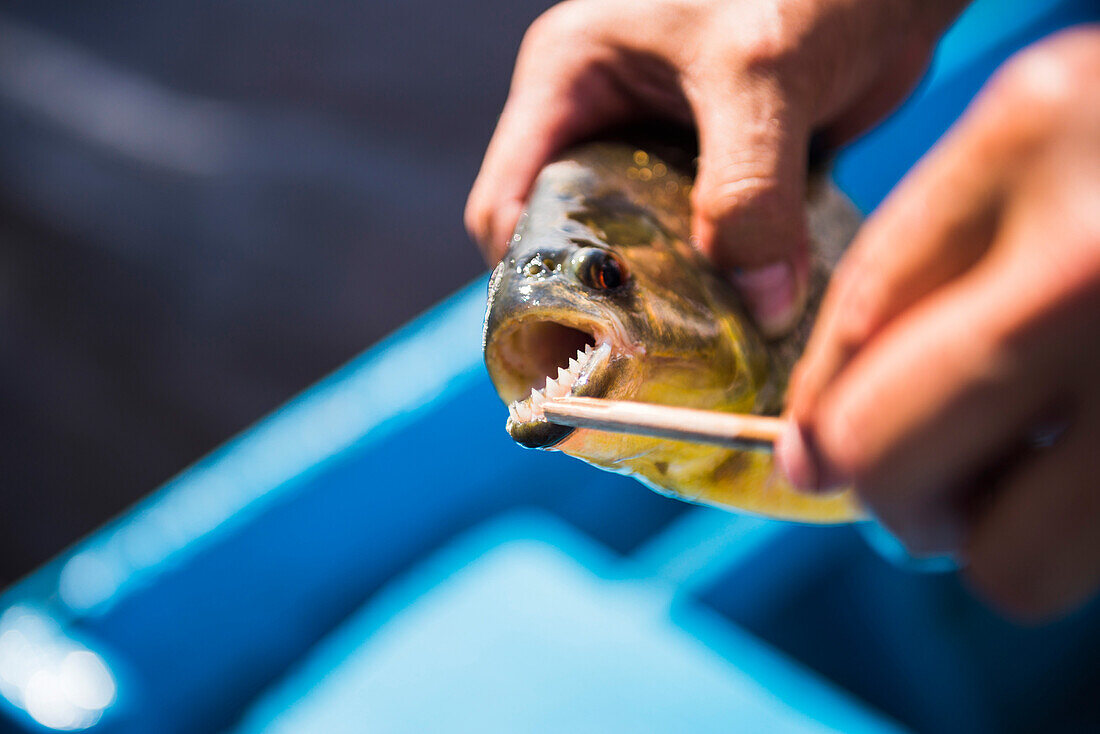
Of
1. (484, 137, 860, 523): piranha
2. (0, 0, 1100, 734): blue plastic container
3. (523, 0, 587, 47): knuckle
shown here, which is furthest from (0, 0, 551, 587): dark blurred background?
(484, 137, 860, 523): piranha

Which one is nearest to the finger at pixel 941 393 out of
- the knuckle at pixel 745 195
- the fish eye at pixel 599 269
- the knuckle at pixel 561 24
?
the fish eye at pixel 599 269

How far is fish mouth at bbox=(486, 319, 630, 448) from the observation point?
767mm

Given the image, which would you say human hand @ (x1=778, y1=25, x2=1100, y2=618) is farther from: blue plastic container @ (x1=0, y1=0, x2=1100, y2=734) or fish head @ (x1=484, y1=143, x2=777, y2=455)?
blue plastic container @ (x1=0, y1=0, x2=1100, y2=734)

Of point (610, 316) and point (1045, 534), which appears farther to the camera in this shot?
point (610, 316)

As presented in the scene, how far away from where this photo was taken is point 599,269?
886mm

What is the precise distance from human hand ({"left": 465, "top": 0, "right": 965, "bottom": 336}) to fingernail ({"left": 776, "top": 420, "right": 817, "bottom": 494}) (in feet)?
1.76

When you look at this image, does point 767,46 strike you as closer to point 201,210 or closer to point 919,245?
point 919,245

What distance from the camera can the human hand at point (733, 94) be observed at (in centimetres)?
107

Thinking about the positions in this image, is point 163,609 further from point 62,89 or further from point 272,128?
point 62,89

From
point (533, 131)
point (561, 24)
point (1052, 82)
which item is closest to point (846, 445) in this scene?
point (1052, 82)

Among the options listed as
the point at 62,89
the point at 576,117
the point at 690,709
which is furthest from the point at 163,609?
the point at 62,89

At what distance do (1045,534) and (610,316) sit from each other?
440mm

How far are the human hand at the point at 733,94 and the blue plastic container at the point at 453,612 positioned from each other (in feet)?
2.66

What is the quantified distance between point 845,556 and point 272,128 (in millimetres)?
3826
